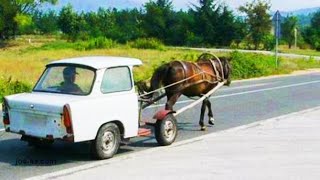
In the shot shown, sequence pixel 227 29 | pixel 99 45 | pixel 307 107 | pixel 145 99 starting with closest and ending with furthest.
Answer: pixel 145 99 → pixel 307 107 → pixel 99 45 → pixel 227 29

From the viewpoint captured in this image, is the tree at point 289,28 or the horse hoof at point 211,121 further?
the tree at point 289,28

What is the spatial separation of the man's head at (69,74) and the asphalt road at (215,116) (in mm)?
1242

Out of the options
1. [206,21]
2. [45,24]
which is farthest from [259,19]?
[45,24]

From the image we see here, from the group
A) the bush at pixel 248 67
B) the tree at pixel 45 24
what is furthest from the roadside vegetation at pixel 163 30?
the bush at pixel 248 67

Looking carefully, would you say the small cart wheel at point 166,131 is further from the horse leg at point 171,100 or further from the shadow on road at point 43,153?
the horse leg at point 171,100

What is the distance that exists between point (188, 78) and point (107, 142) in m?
2.92

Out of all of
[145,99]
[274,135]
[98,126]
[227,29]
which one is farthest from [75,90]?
[227,29]

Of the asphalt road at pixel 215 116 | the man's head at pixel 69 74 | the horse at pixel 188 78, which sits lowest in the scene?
the asphalt road at pixel 215 116

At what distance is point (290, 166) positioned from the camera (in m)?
8.66

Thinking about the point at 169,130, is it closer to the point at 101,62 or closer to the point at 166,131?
the point at 166,131

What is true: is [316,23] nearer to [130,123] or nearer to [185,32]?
[185,32]

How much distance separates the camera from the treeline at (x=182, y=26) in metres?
66.7

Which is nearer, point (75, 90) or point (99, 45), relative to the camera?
point (75, 90)

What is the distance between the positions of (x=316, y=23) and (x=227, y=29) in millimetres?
15891
